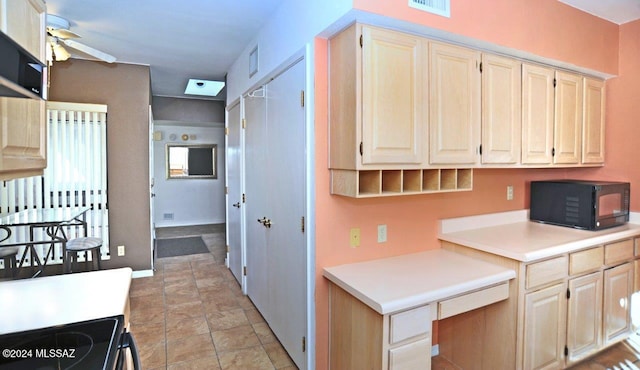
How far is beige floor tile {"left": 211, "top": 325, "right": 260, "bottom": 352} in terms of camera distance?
2807mm

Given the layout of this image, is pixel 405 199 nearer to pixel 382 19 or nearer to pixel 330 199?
pixel 330 199

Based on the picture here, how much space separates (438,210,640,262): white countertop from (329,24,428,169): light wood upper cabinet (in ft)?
2.66

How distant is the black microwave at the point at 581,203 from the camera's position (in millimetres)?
2664

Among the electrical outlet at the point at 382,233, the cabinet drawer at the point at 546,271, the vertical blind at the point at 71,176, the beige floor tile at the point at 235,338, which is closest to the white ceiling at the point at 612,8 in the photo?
the cabinet drawer at the point at 546,271

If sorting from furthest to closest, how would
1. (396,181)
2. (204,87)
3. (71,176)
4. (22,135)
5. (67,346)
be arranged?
(204,87) → (71,176) → (396,181) → (22,135) → (67,346)

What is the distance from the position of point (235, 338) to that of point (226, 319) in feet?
1.26

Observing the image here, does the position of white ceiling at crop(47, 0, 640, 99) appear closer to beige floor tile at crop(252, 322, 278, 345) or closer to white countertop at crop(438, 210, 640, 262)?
white countertop at crop(438, 210, 640, 262)

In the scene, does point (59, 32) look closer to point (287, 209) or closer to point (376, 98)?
point (287, 209)

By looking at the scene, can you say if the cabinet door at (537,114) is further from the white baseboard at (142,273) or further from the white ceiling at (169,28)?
the white baseboard at (142,273)

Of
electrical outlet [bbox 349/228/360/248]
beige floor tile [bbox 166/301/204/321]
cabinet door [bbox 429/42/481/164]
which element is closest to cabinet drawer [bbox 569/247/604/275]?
cabinet door [bbox 429/42/481/164]

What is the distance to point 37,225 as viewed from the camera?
2885mm

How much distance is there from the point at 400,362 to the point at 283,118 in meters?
1.75

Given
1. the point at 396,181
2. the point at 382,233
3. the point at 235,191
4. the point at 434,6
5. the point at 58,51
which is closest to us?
the point at 434,6

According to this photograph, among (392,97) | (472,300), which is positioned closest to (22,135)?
(392,97)
